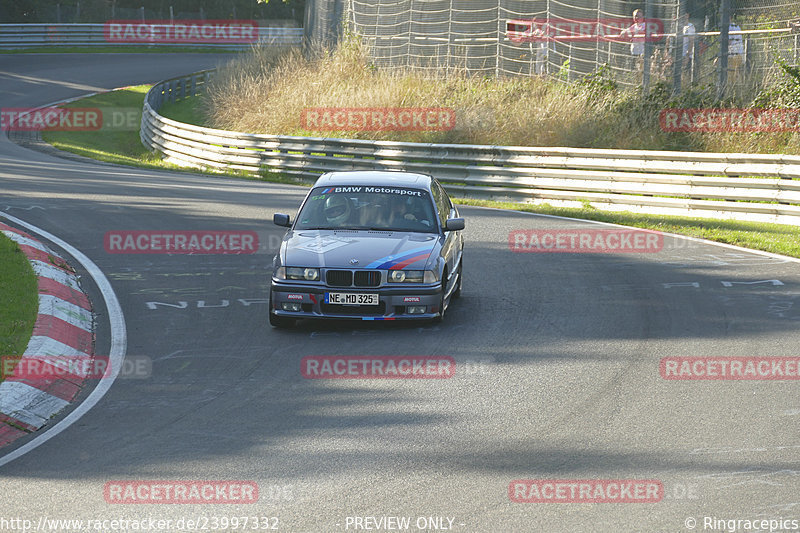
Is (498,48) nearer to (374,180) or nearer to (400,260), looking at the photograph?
(374,180)

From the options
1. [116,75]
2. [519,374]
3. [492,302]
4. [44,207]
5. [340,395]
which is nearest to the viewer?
[340,395]

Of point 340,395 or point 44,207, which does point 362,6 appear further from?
point 340,395

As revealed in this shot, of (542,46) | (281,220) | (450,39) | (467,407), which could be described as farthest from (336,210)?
(450,39)

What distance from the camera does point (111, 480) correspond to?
627cm

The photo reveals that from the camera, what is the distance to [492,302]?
11523 mm

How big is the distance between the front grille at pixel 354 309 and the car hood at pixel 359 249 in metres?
0.40

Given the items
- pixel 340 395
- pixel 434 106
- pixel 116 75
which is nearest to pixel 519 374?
pixel 340 395

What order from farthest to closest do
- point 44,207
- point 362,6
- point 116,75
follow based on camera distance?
point 116,75 → point 362,6 → point 44,207

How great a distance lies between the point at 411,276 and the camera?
10156 millimetres

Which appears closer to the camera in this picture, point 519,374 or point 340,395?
point 340,395

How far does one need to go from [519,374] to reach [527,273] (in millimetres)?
4616

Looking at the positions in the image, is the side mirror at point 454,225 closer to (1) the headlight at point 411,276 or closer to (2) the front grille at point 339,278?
(1) the headlight at point 411,276

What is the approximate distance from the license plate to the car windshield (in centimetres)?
123

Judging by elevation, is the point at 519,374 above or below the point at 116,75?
above
